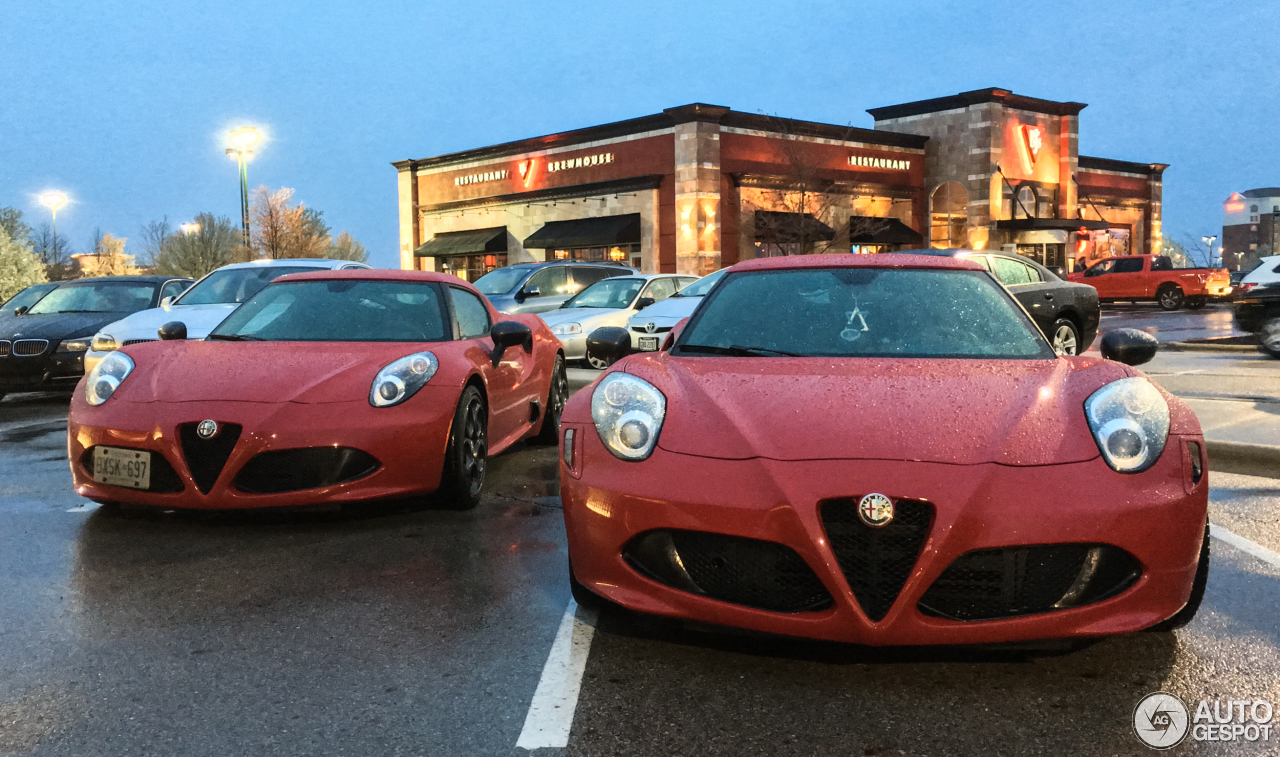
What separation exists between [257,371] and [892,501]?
3611 millimetres

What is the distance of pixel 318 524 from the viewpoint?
17.6 ft

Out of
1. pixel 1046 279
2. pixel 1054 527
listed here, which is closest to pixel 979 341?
pixel 1054 527

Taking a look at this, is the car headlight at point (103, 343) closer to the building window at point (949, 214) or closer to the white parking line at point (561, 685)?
the white parking line at point (561, 685)

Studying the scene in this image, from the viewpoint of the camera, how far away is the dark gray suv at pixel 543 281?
16.8 metres

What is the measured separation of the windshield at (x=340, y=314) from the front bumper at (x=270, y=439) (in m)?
0.99

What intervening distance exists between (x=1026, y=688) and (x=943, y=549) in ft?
1.89

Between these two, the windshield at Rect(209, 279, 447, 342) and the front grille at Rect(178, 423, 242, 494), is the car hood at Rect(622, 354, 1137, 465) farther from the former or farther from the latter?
the windshield at Rect(209, 279, 447, 342)

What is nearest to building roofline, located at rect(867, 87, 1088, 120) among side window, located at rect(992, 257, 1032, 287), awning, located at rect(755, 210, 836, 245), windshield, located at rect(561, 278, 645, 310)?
awning, located at rect(755, 210, 836, 245)

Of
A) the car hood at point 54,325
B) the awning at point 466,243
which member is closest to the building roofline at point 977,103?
the awning at point 466,243

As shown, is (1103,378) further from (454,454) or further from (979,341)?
(454,454)

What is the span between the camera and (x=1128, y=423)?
3311 mm

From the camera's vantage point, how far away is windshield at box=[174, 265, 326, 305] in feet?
37.3

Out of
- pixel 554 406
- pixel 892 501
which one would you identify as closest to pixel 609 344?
pixel 892 501

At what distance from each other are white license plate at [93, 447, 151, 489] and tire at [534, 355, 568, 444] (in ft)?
10.9
